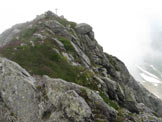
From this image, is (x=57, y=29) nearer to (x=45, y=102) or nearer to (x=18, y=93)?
(x=18, y=93)

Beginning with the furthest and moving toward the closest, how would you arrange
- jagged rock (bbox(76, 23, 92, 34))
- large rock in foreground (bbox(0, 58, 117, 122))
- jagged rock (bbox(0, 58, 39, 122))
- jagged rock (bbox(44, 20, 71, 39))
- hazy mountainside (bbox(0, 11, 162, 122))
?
jagged rock (bbox(76, 23, 92, 34)) < jagged rock (bbox(44, 20, 71, 39)) < jagged rock (bbox(0, 58, 39, 122)) < hazy mountainside (bbox(0, 11, 162, 122)) < large rock in foreground (bbox(0, 58, 117, 122))

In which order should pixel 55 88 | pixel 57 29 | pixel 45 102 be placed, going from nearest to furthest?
pixel 45 102, pixel 55 88, pixel 57 29

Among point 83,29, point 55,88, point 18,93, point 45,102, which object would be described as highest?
point 83,29

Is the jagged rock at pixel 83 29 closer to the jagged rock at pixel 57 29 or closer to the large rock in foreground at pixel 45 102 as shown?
the jagged rock at pixel 57 29

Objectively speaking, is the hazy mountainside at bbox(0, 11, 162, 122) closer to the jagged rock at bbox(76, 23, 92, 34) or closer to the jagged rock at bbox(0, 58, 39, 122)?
the jagged rock at bbox(0, 58, 39, 122)

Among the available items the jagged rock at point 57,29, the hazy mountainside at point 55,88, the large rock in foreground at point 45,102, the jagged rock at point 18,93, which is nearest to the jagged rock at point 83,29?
the hazy mountainside at point 55,88

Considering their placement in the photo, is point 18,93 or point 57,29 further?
point 57,29

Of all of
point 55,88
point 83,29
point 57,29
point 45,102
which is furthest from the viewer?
point 83,29

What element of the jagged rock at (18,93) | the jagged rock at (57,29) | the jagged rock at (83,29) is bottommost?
the jagged rock at (18,93)

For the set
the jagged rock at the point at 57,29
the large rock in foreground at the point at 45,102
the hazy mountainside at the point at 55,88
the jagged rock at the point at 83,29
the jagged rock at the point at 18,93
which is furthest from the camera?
the jagged rock at the point at 83,29

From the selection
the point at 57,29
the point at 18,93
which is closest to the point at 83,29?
the point at 57,29

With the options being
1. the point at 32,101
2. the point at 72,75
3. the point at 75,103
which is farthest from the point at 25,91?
the point at 72,75

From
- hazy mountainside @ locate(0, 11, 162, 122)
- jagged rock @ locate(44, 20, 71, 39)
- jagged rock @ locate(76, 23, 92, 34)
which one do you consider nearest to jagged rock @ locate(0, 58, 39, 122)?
hazy mountainside @ locate(0, 11, 162, 122)

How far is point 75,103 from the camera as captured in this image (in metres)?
A: 15.2
